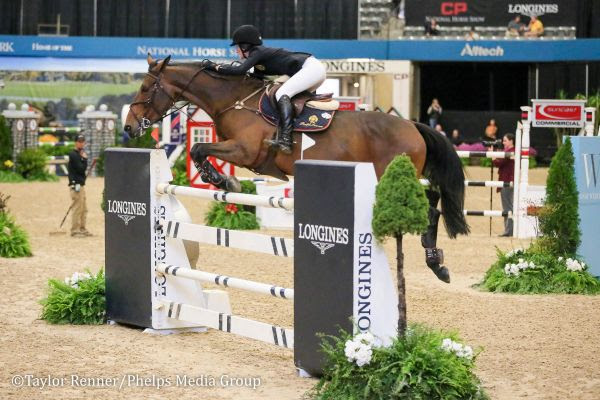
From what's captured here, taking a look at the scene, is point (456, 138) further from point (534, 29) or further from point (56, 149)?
point (56, 149)

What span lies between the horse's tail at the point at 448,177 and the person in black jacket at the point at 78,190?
7.34 m

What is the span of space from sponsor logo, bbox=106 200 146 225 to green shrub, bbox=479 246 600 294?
144 inches

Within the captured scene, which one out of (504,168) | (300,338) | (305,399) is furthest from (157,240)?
(504,168)

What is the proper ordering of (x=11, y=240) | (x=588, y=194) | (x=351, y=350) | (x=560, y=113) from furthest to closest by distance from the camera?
(x=560, y=113), (x=11, y=240), (x=588, y=194), (x=351, y=350)

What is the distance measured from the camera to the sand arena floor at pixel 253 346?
6125 mm

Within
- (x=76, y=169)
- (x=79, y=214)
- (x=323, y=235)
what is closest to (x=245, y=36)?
(x=323, y=235)

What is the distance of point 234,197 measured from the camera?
721 centimetres

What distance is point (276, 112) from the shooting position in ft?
28.4

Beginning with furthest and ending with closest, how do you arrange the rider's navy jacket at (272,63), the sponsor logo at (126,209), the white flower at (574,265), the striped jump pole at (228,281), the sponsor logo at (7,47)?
the sponsor logo at (7,47) < the white flower at (574,265) < the rider's navy jacket at (272,63) < the sponsor logo at (126,209) < the striped jump pole at (228,281)

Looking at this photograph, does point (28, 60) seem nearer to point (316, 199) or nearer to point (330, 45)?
point (330, 45)

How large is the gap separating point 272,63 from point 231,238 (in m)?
2.13

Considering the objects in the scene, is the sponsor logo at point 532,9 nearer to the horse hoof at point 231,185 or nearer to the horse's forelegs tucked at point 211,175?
the horse's forelegs tucked at point 211,175

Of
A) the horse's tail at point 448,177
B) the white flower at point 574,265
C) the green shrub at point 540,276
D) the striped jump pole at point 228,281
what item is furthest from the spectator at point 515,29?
the striped jump pole at point 228,281

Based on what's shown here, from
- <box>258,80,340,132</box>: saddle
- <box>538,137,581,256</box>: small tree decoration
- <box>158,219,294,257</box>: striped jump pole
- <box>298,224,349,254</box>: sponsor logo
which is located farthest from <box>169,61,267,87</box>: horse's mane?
<box>538,137,581,256</box>: small tree decoration
